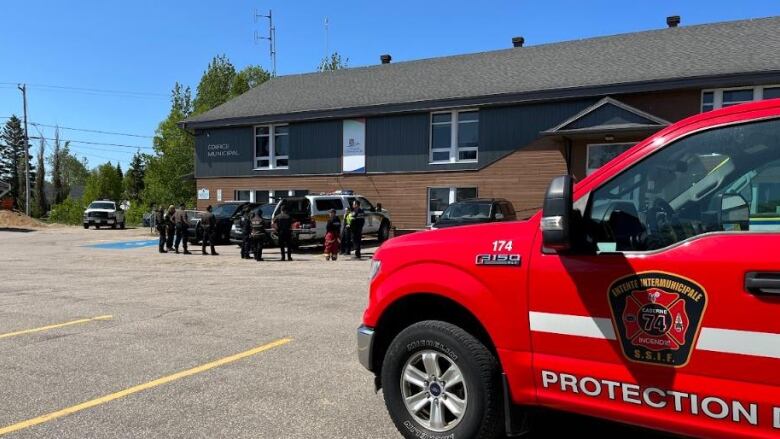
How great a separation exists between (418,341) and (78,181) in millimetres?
133954

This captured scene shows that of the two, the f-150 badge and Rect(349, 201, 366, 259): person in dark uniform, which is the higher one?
the f-150 badge

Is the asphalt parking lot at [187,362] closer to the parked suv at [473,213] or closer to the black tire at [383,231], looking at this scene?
the parked suv at [473,213]

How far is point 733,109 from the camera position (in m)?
2.73

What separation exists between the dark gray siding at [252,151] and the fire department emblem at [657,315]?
23399 millimetres

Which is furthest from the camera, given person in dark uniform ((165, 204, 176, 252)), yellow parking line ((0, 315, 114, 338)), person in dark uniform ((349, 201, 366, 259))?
person in dark uniform ((165, 204, 176, 252))

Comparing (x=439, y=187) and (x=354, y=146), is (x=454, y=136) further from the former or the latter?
(x=354, y=146)

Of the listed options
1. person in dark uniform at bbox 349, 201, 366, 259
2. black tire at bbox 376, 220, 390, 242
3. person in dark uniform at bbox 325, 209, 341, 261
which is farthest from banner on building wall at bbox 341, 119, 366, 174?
person in dark uniform at bbox 325, 209, 341, 261

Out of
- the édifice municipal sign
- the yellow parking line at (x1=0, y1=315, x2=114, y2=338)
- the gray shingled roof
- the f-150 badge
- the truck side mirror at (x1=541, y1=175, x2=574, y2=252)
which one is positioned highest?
the gray shingled roof

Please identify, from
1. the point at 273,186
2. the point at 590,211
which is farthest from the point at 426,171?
the point at 590,211

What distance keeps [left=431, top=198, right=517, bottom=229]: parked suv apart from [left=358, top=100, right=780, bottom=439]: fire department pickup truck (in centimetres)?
1185

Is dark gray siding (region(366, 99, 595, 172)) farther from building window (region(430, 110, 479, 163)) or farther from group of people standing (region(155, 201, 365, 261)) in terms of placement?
group of people standing (region(155, 201, 365, 261))

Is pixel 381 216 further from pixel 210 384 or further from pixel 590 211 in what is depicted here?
pixel 590 211

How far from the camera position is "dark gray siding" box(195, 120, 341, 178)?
25922 mm

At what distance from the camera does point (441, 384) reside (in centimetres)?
343
